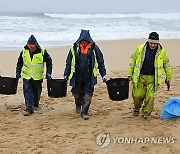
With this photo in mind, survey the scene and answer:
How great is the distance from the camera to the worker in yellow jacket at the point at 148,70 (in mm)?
6961

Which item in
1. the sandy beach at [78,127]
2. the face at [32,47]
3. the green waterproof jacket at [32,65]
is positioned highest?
the face at [32,47]

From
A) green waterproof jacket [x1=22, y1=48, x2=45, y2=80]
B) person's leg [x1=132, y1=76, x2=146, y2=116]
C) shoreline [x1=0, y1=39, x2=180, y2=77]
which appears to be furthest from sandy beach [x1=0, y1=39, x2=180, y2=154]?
shoreline [x1=0, y1=39, x2=180, y2=77]

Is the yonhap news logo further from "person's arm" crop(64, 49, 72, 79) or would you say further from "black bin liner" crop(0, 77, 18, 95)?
"black bin liner" crop(0, 77, 18, 95)

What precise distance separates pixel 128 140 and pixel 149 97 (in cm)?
133

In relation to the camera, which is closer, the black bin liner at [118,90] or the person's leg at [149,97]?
the person's leg at [149,97]

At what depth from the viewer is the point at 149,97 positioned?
7.17 meters

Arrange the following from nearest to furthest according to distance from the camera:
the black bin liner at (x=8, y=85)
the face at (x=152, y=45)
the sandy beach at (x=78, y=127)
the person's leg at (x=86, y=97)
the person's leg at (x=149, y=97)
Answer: the sandy beach at (x=78, y=127) < the face at (x=152, y=45) < the person's leg at (x=149, y=97) < the person's leg at (x=86, y=97) < the black bin liner at (x=8, y=85)

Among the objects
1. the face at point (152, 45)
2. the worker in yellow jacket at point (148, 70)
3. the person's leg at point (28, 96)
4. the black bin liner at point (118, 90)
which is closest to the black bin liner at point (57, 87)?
the person's leg at point (28, 96)

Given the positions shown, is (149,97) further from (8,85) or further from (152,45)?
(8,85)

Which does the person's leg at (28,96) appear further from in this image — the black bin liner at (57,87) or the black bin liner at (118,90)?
the black bin liner at (118,90)

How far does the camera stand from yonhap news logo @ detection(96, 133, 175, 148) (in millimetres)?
5972

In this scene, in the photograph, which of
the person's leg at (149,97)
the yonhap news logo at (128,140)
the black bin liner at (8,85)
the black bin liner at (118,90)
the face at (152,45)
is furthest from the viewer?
the black bin liner at (8,85)

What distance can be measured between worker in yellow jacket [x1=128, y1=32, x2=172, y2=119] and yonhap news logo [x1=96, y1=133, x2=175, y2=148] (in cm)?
117

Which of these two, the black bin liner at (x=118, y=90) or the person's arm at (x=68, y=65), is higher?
the person's arm at (x=68, y=65)
